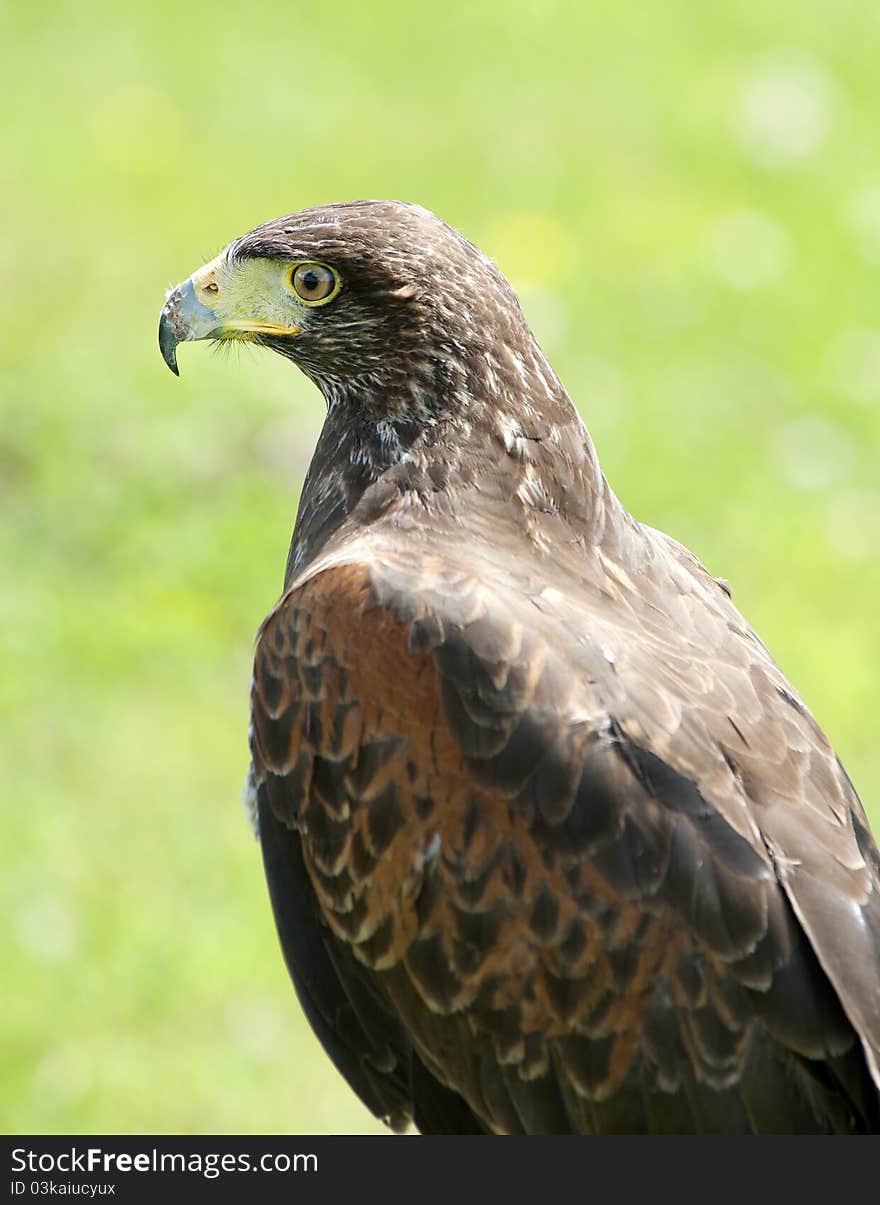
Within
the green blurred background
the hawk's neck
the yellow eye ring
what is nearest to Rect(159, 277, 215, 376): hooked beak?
the yellow eye ring

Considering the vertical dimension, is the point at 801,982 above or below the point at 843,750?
below

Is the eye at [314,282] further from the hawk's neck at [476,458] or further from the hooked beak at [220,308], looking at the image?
the hawk's neck at [476,458]

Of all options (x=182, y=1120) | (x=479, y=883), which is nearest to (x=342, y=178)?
(x=182, y=1120)

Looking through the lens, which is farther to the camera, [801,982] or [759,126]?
[759,126]

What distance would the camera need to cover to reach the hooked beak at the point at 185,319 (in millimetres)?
4934

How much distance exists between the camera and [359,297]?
484 cm

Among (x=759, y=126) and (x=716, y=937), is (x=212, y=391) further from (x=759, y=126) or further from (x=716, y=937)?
(x=716, y=937)

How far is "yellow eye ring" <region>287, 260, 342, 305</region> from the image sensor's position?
483 centimetres

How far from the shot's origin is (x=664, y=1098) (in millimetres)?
4379

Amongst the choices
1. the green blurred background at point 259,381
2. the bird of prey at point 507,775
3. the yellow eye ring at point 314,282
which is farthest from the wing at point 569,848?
the green blurred background at point 259,381

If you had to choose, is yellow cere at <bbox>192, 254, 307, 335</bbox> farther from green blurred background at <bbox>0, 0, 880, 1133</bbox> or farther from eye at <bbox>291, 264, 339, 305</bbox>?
green blurred background at <bbox>0, 0, 880, 1133</bbox>

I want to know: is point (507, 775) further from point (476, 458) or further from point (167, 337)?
point (167, 337)

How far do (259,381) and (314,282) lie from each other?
18.9 feet

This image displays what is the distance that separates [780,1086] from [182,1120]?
3.61 meters
